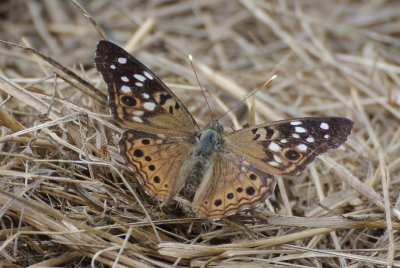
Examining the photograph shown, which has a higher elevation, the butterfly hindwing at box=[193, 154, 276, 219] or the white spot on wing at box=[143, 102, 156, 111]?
the white spot on wing at box=[143, 102, 156, 111]

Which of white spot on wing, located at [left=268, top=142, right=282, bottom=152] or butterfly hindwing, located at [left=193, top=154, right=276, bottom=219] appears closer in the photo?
butterfly hindwing, located at [left=193, top=154, right=276, bottom=219]

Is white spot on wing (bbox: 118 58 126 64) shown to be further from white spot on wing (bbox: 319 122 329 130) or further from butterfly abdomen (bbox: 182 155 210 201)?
white spot on wing (bbox: 319 122 329 130)

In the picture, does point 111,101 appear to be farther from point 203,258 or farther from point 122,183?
point 203,258

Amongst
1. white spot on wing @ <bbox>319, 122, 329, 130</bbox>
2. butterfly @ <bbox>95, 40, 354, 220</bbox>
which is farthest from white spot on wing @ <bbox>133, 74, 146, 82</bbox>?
white spot on wing @ <bbox>319, 122, 329, 130</bbox>

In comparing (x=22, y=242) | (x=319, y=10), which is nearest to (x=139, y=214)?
(x=22, y=242)

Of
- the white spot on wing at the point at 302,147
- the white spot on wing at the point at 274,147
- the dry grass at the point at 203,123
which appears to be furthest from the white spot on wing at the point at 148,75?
the white spot on wing at the point at 302,147

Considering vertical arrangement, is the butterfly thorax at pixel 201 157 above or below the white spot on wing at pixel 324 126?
below

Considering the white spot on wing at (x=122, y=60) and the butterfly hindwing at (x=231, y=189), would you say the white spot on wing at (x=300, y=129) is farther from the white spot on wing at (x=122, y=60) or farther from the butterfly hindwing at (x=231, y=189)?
the white spot on wing at (x=122, y=60)
